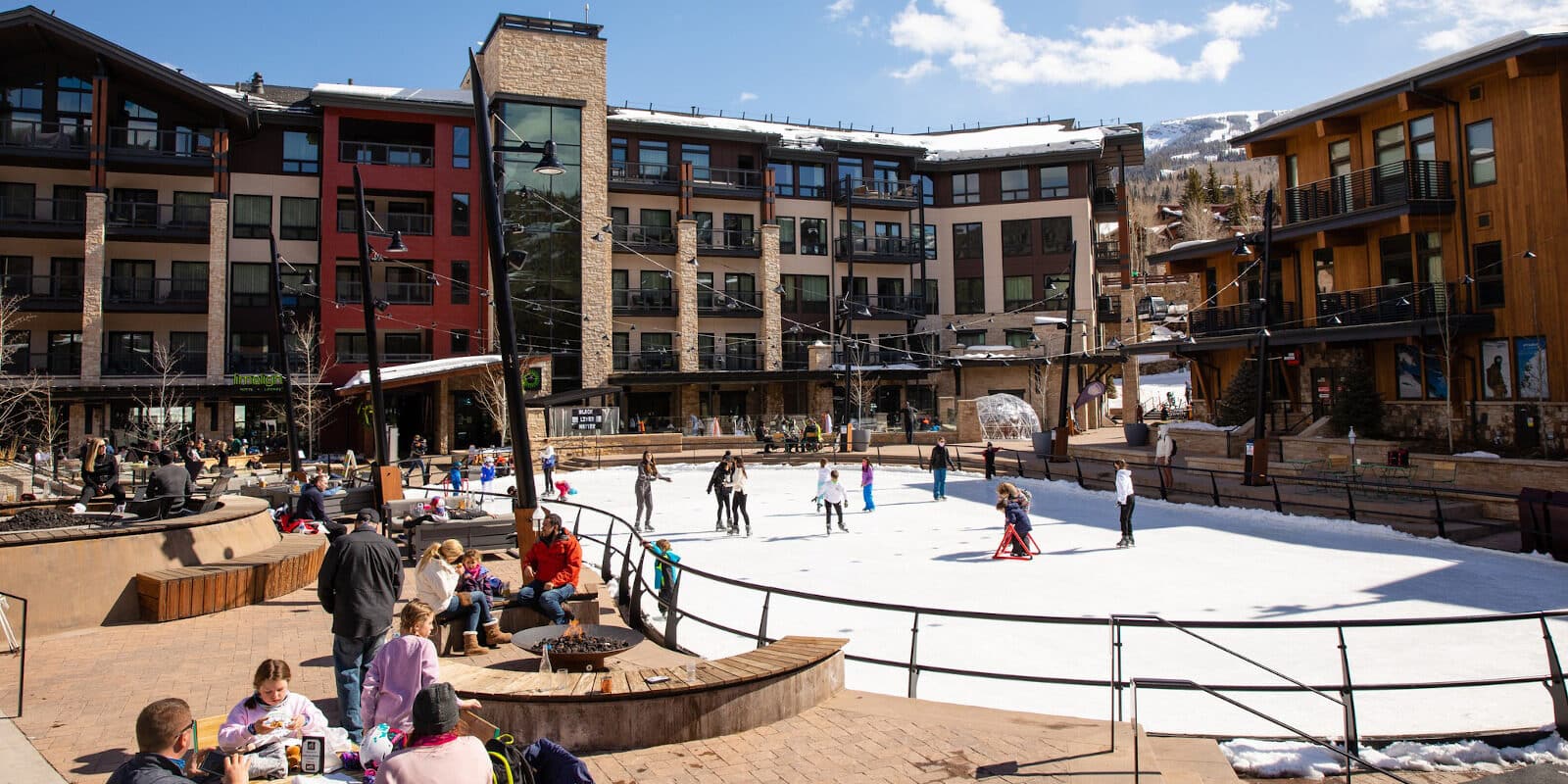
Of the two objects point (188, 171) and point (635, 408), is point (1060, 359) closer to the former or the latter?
point (635, 408)

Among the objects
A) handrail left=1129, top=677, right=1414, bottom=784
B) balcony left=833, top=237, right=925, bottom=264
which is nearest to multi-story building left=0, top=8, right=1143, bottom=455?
balcony left=833, top=237, right=925, bottom=264

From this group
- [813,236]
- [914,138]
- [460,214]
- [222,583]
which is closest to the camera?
[222,583]

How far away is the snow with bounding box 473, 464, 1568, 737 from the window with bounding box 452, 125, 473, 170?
27.9 m

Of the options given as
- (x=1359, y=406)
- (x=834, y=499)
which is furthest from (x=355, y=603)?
(x=1359, y=406)

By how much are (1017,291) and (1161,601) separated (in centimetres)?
4295

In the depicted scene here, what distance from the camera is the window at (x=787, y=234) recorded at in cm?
5244

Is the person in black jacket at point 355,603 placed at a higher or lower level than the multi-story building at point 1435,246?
lower

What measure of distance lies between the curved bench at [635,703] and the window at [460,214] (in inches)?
1605

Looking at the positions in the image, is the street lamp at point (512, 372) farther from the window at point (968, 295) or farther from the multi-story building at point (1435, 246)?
the window at point (968, 295)

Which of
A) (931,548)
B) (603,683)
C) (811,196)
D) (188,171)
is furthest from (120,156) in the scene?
(603,683)

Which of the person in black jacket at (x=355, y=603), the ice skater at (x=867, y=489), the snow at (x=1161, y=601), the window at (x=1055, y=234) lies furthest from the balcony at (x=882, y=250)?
the person in black jacket at (x=355, y=603)

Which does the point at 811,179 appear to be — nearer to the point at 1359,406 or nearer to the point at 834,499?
the point at 1359,406

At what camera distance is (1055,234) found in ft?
175

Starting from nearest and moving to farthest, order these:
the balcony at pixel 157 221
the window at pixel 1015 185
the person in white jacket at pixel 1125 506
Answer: the person in white jacket at pixel 1125 506
the balcony at pixel 157 221
the window at pixel 1015 185
